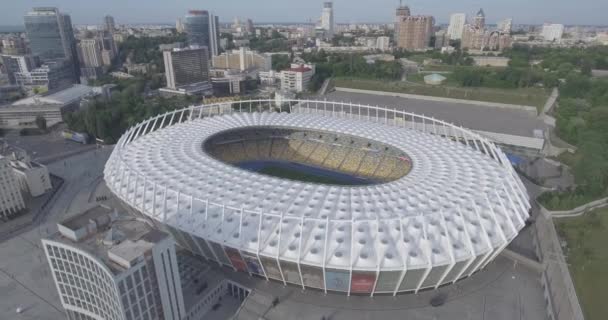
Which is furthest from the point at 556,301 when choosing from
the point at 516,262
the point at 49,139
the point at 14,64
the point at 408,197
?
the point at 14,64

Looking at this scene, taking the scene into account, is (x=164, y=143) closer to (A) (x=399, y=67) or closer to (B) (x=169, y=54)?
(B) (x=169, y=54)

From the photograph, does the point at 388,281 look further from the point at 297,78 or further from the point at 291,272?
the point at 297,78

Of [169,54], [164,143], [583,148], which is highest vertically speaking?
[169,54]

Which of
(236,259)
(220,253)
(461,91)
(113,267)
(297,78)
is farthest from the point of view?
(297,78)

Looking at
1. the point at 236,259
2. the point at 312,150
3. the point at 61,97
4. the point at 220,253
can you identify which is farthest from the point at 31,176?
the point at 61,97

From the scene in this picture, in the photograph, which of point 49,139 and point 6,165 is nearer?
point 6,165

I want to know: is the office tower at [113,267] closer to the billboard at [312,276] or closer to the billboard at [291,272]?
the billboard at [291,272]

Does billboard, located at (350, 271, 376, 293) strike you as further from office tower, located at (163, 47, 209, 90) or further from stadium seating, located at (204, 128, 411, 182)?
office tower, located at (163, 47, 209, 90)

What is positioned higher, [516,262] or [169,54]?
[169,54]
